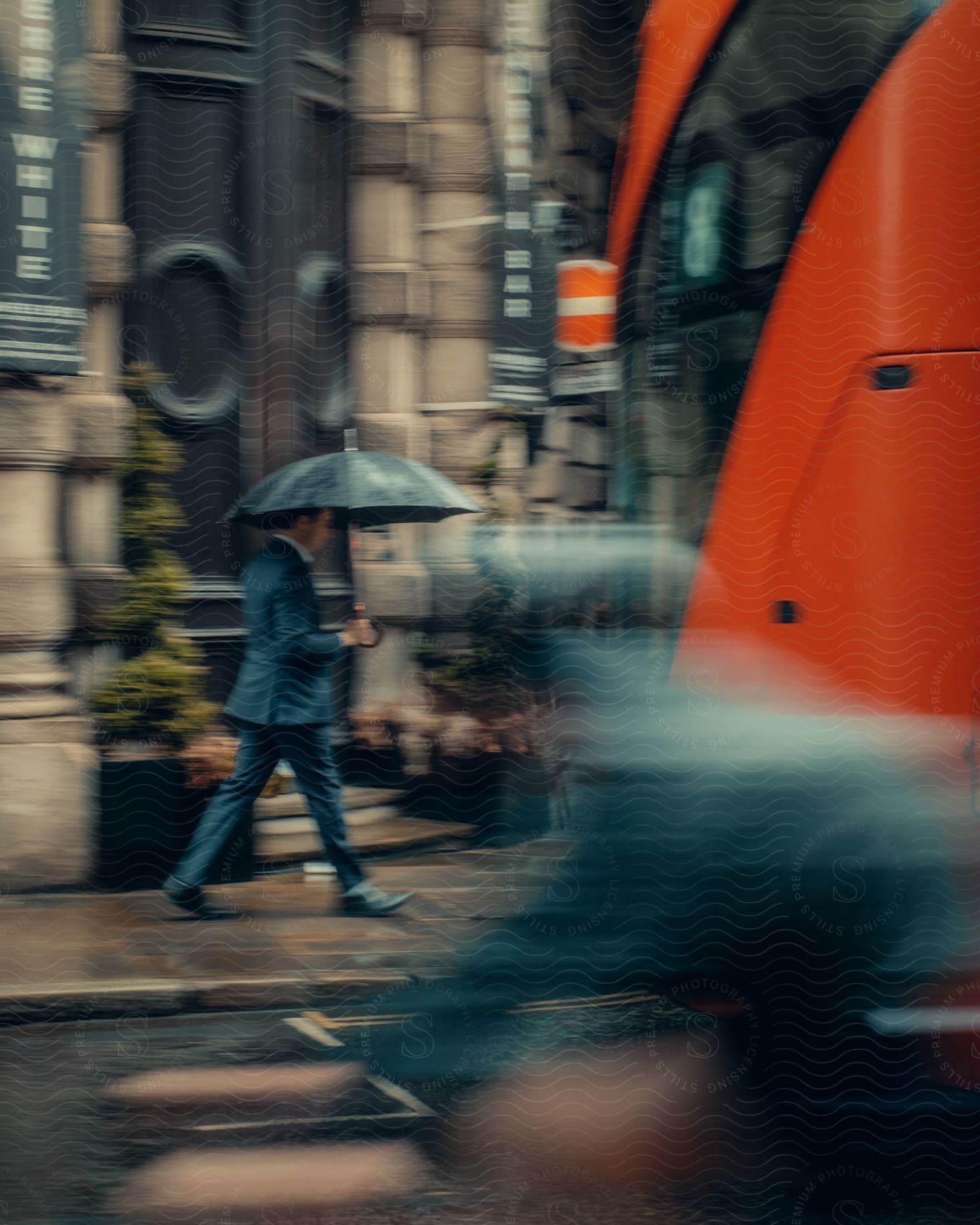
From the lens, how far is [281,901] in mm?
3021

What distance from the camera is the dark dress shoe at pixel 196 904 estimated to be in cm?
301

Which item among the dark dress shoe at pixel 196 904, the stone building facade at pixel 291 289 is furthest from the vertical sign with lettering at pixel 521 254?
the dark dress shoe at pixel 196 904

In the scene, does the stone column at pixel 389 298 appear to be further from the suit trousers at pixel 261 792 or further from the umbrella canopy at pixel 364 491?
the suit trousers at pixel 261 792

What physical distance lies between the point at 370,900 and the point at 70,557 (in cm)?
90

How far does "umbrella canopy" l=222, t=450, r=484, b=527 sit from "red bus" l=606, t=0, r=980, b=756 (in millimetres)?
364

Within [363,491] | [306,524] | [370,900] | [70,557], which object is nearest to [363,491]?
[363,491]

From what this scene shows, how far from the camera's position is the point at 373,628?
9.88ft

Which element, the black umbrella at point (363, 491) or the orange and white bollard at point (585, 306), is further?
the orange and white bollard at point (585, 306)

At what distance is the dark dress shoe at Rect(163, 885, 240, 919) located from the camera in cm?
301

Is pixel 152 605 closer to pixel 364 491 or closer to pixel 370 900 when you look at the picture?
pixel 364 491

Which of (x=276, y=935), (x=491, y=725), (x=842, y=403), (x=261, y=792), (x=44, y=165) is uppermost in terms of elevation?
(x=44, y=165)

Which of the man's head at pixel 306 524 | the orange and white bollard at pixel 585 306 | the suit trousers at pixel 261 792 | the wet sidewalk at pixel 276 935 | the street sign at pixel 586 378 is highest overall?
the orange and white bollard at pixel 585 306

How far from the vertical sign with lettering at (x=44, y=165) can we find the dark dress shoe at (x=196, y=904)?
103 cm

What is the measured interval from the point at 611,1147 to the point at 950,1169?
2.19 ft
